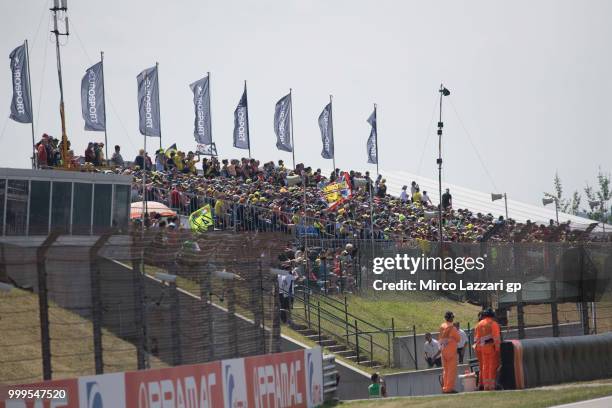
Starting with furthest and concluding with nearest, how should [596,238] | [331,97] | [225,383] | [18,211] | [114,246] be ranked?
1. [331,97]
2. [596,238]
3. [18,211]
4. [225,383]
5. [114,246]

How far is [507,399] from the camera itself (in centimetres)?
1784

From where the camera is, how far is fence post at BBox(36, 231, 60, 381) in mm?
12617

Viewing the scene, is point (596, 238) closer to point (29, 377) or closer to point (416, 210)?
point (416, 210)

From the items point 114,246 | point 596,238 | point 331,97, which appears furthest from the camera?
point 331,97

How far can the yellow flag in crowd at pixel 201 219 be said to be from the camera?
28.6 meters

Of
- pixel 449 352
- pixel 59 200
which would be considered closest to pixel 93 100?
pixel 59 200

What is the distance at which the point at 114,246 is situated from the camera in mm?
13812

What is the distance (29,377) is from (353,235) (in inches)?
970

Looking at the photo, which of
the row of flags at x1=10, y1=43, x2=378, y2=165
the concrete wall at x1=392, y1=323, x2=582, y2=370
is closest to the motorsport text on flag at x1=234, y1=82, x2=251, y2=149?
the row of flags at x1=10, y1=43, x2=378, y2=165

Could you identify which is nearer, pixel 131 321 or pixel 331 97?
pixel 131 321

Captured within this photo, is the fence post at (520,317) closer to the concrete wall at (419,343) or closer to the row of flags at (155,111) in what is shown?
the concrete wall at (419,343)

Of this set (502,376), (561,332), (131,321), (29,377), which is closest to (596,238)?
(561,332)

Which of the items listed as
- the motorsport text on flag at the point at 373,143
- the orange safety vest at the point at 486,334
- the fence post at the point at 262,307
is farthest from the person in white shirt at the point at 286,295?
the motorsport text on flag at the point at 373,143

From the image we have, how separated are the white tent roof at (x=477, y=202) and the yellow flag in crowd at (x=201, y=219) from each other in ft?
91.5
